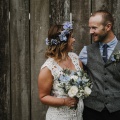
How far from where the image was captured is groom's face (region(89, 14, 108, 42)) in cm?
425

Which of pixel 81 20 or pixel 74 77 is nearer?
pixel 74 77

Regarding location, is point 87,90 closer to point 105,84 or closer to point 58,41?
point 105,84

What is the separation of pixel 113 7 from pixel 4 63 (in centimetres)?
133

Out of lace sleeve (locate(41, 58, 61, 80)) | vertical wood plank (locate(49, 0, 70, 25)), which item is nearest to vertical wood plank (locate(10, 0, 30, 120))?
vertical wood plank (locate(49, 0, 70, 25))

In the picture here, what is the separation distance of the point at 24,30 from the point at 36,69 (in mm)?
446

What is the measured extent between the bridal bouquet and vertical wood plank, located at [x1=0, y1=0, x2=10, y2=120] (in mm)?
964

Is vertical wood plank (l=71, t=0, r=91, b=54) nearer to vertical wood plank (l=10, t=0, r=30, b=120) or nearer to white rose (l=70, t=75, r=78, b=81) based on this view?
vertical wood plank (l=10, t=0, r=30, b=120)

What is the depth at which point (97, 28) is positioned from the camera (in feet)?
13.9

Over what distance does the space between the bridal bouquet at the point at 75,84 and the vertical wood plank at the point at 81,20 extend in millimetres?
707

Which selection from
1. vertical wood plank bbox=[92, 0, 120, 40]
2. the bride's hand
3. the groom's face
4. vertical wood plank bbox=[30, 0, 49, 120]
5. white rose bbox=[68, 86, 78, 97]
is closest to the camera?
white rose bbox=[68, 86, 78, 97]

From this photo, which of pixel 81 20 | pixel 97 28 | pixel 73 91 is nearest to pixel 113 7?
pixel 81 20

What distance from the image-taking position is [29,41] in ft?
15.6

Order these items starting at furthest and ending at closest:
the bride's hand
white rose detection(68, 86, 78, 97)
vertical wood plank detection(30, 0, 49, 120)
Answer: vertical wood plank detection(30, 0, 49, 120)
the bride's hand
white rose detection(68, 86, 78, 97)

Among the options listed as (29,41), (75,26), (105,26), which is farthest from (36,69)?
(105,26)
